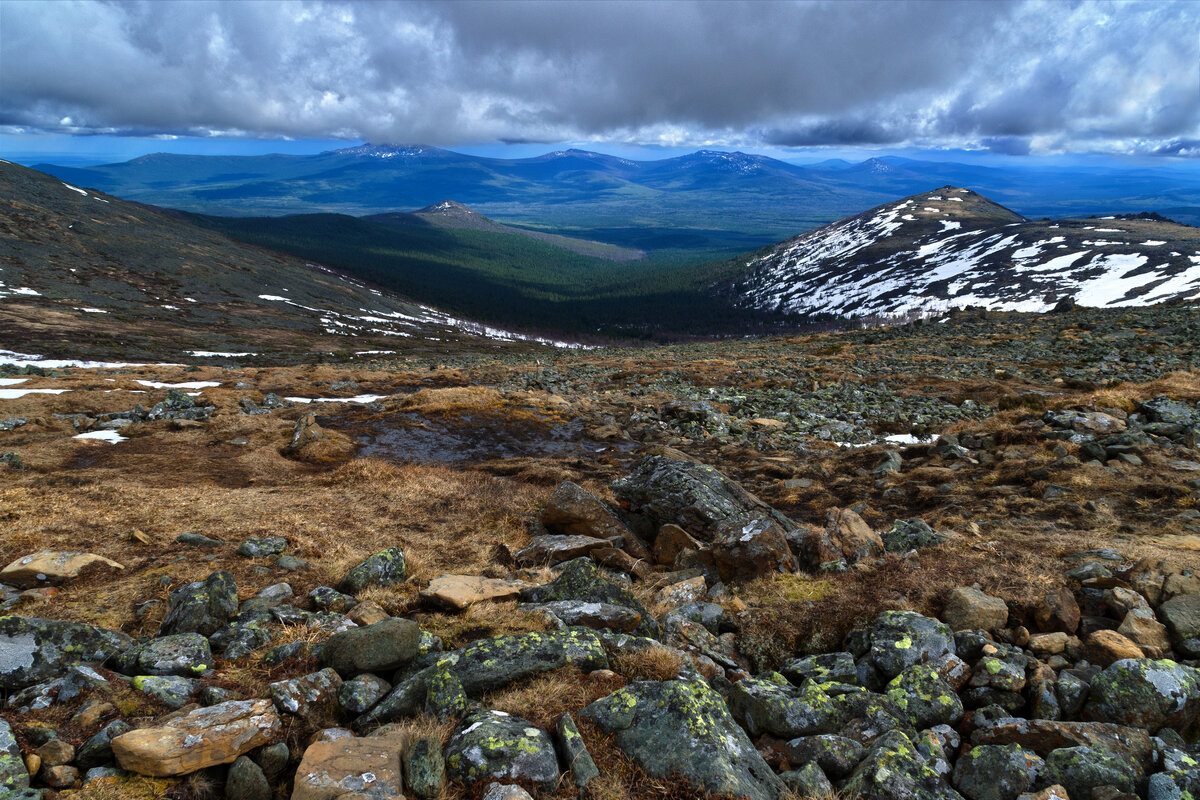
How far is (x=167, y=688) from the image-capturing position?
5.95m

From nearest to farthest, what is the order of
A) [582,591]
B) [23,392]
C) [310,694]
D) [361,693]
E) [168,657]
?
[310,694]
[361,693]
[168,657]
[582,591]
[23,392]

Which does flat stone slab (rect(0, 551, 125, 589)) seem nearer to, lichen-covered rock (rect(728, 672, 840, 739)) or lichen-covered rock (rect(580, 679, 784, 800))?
lichen-covered rock (rect(580, 679, 784, 800))

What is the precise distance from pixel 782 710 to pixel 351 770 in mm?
4474

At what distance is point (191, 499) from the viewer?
46.9ft

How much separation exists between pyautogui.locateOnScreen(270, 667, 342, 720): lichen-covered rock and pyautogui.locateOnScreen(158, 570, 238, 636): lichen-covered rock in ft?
7.42

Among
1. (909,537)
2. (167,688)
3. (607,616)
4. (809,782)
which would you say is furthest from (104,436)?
(909,537)

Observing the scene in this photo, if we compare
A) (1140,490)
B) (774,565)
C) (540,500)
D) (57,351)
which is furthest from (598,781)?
(57,351)

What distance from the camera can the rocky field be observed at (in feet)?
16.8

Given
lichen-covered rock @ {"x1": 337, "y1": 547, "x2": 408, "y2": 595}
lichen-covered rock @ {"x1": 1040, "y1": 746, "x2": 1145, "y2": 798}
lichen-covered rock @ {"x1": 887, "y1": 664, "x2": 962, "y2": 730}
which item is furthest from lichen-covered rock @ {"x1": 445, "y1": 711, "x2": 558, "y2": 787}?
lichen-covered rock @ {"x1": 337, "y1": 547, "x2": 408, "y2": 595}

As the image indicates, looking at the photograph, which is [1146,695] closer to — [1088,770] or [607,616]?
[1088,770]

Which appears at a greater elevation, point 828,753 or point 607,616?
→ point 828,753

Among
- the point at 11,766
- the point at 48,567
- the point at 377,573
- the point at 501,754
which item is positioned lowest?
the point at 377,573

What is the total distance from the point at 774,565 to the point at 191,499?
566 inches

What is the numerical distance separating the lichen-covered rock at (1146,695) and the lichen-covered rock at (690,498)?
22.3 feet
